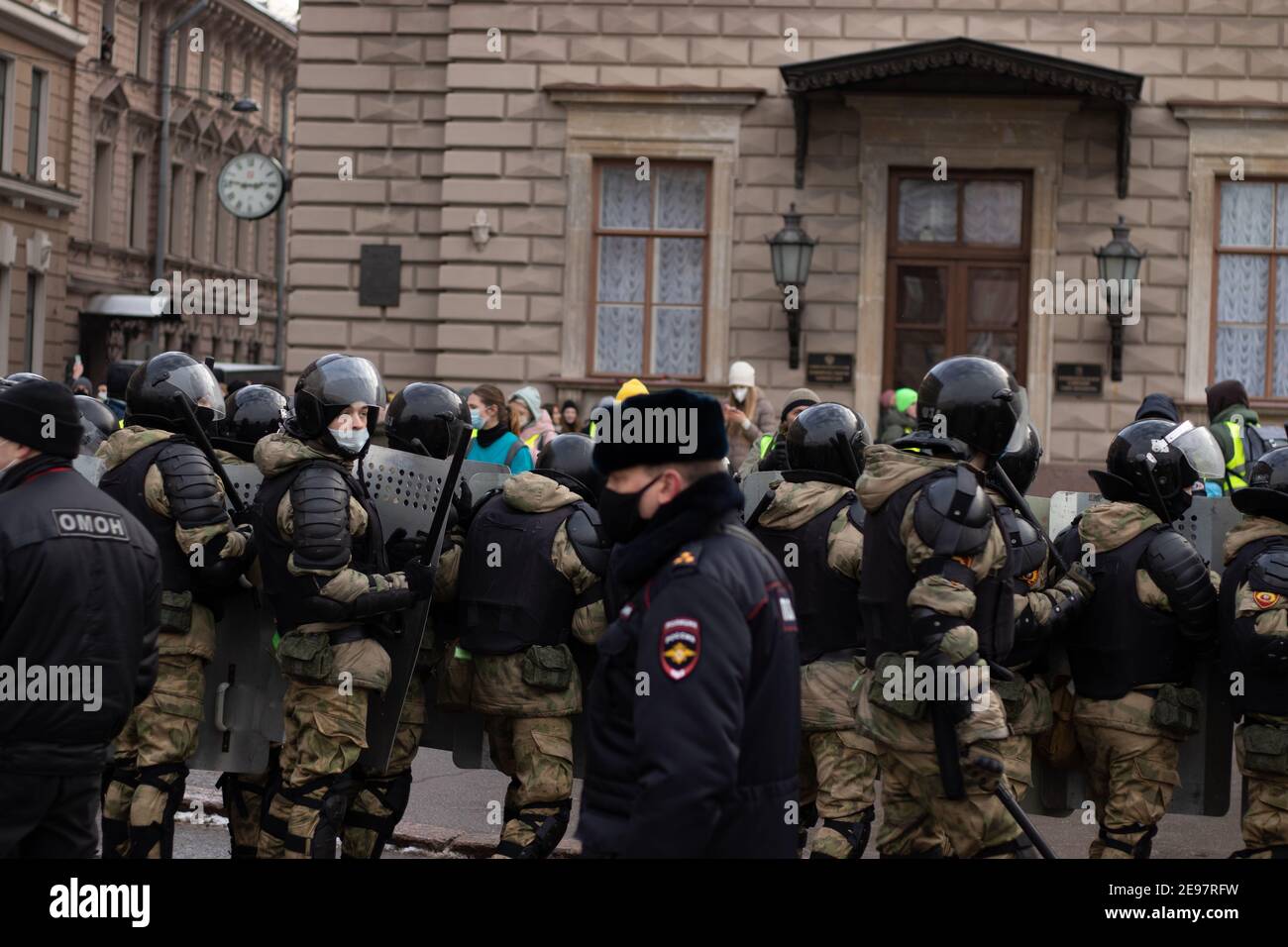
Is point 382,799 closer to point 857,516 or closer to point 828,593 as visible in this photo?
point 828,593

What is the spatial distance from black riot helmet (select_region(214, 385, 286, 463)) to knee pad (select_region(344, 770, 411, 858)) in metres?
1.74

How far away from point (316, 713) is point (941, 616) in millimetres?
2597

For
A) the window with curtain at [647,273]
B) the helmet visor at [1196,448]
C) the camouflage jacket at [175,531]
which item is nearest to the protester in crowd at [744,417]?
the window with curtain at [647,273]

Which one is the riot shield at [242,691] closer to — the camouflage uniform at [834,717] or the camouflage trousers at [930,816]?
the camouflage uniform at [834,717]

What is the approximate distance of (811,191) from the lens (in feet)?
57.6

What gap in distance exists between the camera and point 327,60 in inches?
725

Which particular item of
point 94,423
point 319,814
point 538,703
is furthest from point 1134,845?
point 94,423

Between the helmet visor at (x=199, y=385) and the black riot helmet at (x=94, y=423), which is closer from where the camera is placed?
the helmet visor at (x=199, y=385)

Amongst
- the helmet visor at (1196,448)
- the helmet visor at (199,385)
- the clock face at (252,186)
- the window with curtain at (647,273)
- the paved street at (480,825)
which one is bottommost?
the paved street at (480,825)

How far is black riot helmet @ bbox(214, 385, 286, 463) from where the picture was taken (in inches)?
312

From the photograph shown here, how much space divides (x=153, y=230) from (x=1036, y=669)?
42.6 meters

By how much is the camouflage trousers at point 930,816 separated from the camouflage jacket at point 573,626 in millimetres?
1498

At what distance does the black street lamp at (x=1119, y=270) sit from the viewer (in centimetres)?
1677

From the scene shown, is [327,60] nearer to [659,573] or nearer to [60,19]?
[659,573]
